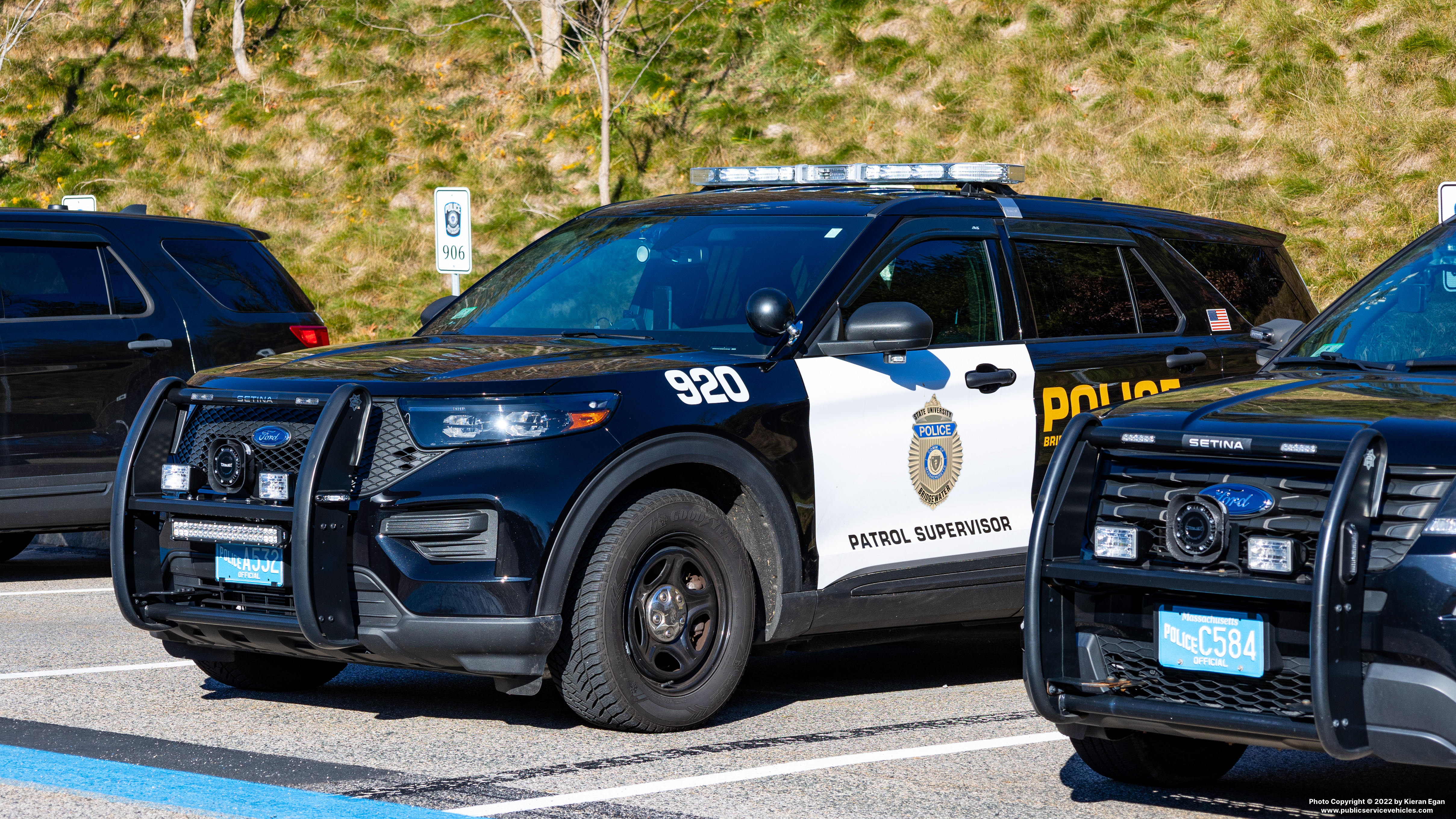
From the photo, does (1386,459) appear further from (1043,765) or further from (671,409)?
A: (671,409)

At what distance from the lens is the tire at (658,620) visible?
5.32 meters

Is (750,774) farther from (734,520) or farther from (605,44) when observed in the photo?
(605,44)

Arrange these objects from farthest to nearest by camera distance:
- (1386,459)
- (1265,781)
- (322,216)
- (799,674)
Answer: (322,216) → (799,674) → (1265,781) → (1386,459)

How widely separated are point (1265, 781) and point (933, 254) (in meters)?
2.46

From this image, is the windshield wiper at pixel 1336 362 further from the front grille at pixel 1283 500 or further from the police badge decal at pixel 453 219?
the police badge decal at pixel 453 219

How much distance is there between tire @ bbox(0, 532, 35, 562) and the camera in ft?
33.1

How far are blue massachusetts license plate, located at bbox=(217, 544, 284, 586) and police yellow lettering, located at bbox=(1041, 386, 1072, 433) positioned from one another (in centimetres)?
304

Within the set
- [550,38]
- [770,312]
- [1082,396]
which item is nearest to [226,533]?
[770,312]

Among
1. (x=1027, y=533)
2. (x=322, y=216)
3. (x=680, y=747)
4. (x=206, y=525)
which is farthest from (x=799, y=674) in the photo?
(x=322, y=216)

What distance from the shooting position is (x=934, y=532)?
622 centimetres

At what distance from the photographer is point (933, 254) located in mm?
6590

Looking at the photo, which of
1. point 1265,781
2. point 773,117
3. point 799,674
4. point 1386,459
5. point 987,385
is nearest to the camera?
point 1386,459

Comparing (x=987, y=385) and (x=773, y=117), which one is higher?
(x=773, y=117)

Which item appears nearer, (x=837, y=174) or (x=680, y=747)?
(x=680, y=747)
